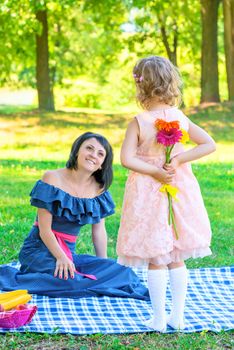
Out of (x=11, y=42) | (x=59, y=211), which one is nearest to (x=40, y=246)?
(x=59, y=211)

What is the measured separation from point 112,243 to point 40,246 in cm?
165

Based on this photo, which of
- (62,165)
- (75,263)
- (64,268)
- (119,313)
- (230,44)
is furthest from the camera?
(230,44)

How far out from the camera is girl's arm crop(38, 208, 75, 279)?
503 centimetres

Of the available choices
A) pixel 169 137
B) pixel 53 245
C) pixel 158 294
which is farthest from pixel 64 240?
pixel 169 137

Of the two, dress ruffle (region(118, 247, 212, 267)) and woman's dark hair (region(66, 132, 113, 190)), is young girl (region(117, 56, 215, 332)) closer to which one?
dress ruffle (region(118, 247, 212, 267))

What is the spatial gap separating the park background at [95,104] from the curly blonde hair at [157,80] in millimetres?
1392

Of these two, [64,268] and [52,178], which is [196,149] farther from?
[64,268]

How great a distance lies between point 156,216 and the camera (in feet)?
14.1

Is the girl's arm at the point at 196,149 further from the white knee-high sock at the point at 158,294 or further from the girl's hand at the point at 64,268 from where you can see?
the girl's hand at the point at 64,268

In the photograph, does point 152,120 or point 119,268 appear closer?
point 152,120

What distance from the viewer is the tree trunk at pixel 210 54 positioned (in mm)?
18922

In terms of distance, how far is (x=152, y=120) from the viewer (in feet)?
14.3

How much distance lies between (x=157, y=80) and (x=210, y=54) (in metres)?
15.0

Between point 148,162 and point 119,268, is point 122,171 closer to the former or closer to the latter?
point 119,268
